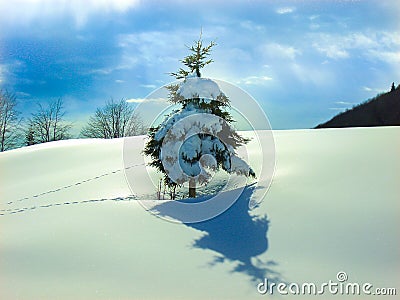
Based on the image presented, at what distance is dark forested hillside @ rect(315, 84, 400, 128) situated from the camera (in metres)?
24.3

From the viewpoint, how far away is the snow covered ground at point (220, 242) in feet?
12.0

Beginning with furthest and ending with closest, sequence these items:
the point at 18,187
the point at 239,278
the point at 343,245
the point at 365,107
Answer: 1. the point at 365,107
2. the point at 18,187
3. the point at 343,245
4. the point at 239,278

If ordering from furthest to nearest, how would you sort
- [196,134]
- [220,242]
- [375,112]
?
1. [375,112]
2. [196,134]
3. [220,242]

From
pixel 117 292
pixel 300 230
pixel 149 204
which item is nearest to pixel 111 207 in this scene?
pixel 149 204

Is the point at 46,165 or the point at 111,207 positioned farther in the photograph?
the point at 46,165

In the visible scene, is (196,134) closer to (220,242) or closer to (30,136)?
(220,242)

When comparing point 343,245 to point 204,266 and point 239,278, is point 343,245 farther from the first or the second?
point 204,266

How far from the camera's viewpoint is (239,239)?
14.7 ft

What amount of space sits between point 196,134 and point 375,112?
23.2 meters

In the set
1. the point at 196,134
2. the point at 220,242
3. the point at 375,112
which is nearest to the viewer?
the point at 220,242

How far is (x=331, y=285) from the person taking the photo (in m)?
3.54

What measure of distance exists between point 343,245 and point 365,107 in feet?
80.1

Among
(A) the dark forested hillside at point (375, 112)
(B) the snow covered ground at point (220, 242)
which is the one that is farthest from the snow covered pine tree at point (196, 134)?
(A) the dark forested hillside at point (375, 112)

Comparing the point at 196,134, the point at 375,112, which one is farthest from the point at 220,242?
the point at 375,112
